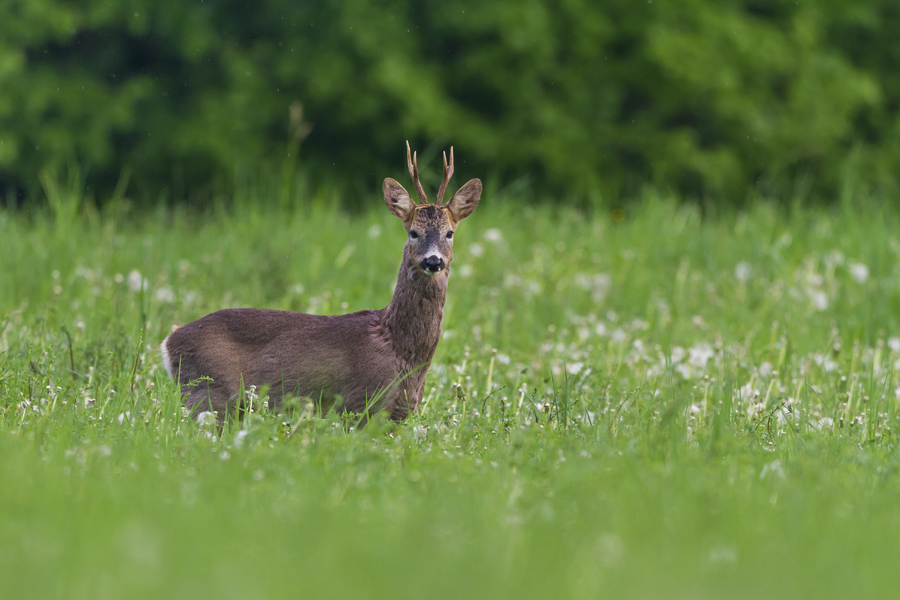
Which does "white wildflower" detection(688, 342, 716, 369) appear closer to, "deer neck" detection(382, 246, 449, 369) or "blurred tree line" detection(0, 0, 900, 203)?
"deer neck" detection(382, 246, 449, 369)

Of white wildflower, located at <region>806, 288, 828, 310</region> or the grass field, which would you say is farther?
white wildflower, located at <region>806, 288, 828, 310</region>

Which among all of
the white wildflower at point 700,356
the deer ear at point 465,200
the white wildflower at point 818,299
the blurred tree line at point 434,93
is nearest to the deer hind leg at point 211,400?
the deer ear at point 465,200

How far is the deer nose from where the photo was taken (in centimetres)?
466

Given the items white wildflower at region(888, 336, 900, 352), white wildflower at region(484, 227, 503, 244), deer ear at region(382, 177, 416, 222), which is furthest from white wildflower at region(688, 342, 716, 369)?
white wildflower at region(484, 227, 503, 244)

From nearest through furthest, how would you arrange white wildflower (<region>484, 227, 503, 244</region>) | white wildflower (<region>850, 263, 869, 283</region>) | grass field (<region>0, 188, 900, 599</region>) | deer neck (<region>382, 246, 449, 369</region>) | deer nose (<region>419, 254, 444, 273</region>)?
grass field (<region>0, 188, 900, 599</region>)
deer nose (<region>419, 254, 444, 273</region>)
deer neck (<region>382, 246, 449, 369</region>)
white wildflower (<region>850, 263, 869, 283</region>)
white wildflower (<region>484, 227, 503, 244</region>)

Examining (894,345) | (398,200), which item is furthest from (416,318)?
Answer: (894,345)

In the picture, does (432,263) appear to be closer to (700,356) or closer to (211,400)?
(211,400)

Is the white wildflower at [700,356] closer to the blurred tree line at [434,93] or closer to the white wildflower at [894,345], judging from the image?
the white wildflower at [894,345]

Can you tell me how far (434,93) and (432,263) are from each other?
347 inches

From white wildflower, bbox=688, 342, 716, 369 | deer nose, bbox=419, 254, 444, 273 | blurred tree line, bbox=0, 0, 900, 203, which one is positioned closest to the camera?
deer nose, bbox=419, 254, 444, 273

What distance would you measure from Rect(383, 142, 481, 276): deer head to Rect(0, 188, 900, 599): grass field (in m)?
0.60

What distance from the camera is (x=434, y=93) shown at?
13219 mm

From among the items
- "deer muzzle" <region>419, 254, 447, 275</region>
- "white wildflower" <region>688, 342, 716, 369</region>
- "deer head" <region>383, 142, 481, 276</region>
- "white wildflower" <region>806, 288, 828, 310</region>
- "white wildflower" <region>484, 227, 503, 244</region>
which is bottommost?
"white wildflower" <region>484, 227, 503, 244</region>

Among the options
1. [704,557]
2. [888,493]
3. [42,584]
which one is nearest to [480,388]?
[888,493]
